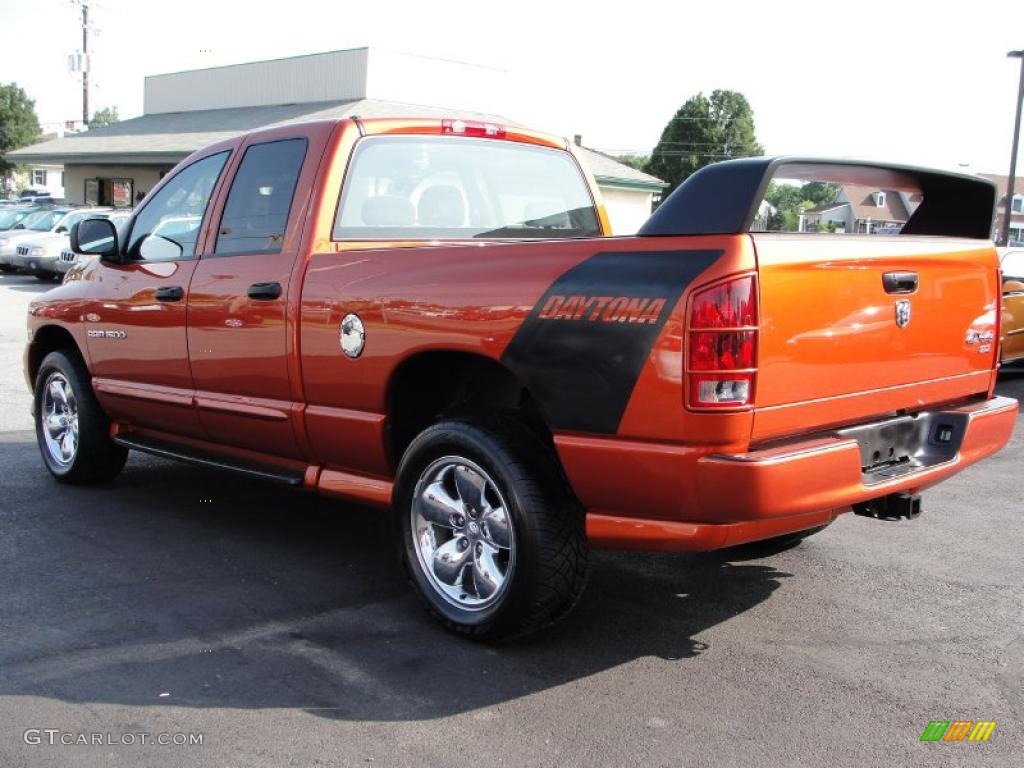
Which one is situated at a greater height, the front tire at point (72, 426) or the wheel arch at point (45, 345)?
the wheel arch at point (45, 345)

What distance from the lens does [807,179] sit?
4.01m

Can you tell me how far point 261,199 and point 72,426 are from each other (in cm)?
219

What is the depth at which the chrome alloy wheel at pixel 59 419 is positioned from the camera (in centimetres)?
627

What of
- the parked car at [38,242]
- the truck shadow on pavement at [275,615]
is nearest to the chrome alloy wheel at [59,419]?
the truck shadow on pavement at [275,615]

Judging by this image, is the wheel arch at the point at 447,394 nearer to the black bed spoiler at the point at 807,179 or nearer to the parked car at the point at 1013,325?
the black bed spoiler at the point at 807,179

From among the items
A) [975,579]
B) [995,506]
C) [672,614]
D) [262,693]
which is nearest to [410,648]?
[262,693]

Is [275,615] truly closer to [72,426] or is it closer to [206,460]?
[206,460]

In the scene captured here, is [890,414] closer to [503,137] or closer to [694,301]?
[694,301]

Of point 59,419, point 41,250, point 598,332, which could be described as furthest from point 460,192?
point 41,250

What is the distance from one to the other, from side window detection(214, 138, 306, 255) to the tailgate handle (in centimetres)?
257

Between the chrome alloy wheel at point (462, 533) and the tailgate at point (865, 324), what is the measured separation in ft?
3.53

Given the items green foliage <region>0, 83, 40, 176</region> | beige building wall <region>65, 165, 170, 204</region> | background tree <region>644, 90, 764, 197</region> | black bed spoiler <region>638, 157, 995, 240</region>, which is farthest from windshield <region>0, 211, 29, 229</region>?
green foliage <region>0, 83, 40, 176</region>

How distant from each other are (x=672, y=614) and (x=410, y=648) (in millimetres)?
1104

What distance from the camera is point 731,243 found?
3268 mm
